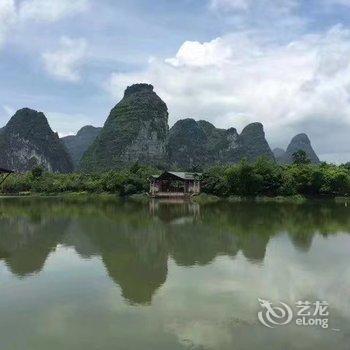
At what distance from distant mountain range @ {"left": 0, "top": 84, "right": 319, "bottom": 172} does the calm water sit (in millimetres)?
70569

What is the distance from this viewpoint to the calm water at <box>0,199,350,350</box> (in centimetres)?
667

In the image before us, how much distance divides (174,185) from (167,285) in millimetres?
37351

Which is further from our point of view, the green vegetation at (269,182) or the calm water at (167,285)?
the green vegetation at (269,182)

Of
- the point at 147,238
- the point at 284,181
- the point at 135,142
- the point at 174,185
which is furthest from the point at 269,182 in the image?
the point at 135,142

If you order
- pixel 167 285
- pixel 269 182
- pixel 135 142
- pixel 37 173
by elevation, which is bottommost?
pixel 167 285

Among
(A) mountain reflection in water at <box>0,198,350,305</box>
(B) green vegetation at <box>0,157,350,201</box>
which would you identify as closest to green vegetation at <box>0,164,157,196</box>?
(B) green vegetation at <box>0,157,350,201</box>

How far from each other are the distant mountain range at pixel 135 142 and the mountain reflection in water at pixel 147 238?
209 ft

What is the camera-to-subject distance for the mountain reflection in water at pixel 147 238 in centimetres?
1169

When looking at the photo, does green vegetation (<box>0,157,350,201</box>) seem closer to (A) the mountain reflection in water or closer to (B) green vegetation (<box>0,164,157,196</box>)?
(B) green vegetation (<box>0,164,157,196</box>)

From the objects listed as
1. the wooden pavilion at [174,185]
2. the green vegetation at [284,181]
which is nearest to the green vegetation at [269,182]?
the green vegetation at [284,181]

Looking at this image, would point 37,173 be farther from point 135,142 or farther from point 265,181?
point 135,142

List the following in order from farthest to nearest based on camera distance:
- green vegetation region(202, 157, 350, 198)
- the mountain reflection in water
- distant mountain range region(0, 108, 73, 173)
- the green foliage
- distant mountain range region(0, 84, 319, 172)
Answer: distant mountain range region(0, 108, 73, 173) → distant mountain range region(0, 84, 319, 172) → the green foliage → green vegetation region(202, 157, 350, 198) → the mountain reflection in water

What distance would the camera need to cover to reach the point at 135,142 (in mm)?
91312

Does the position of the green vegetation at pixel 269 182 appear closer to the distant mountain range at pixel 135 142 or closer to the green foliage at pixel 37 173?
the green foliage at pixel 37 173
